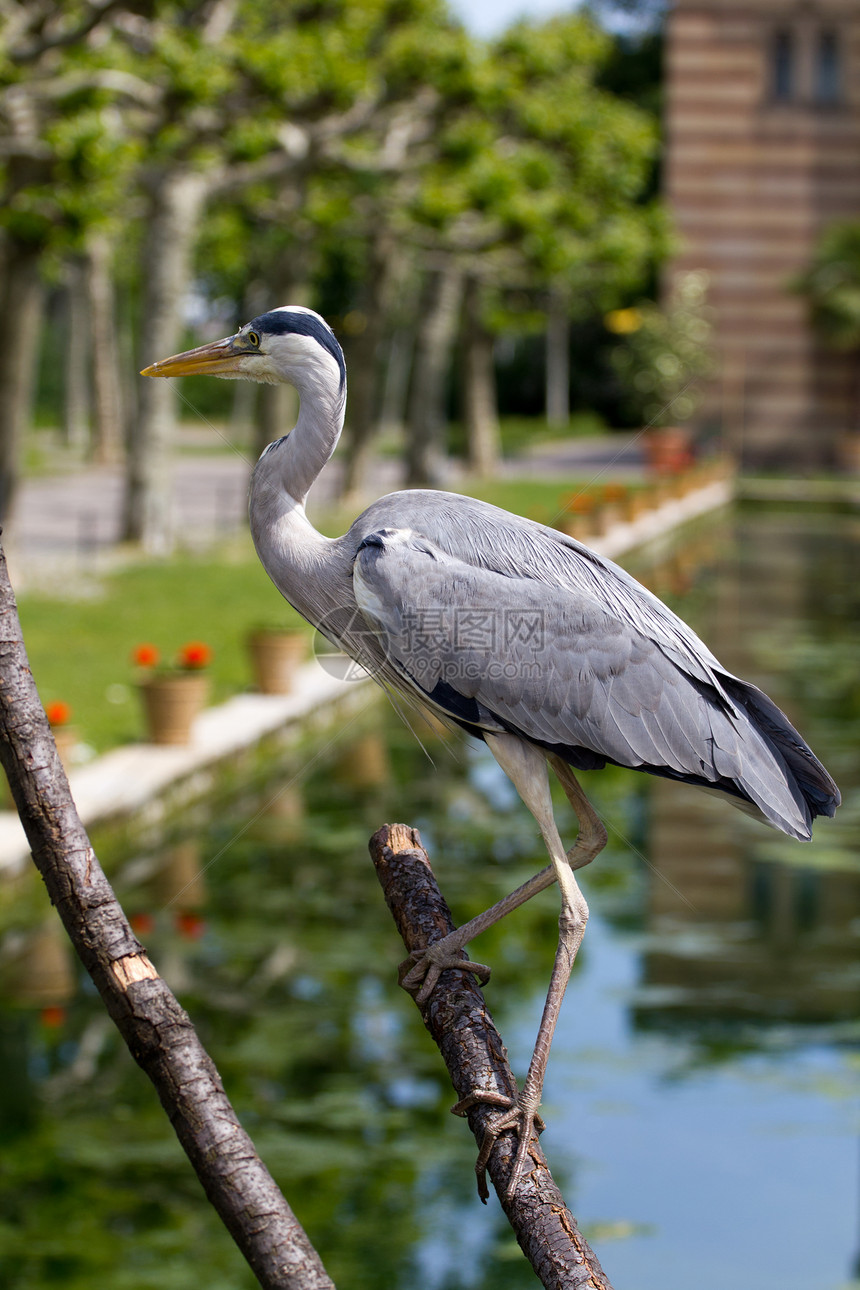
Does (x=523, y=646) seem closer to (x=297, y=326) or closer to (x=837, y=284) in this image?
(x=297, y=326)

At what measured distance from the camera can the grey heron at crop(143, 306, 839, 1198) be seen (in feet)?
7.81

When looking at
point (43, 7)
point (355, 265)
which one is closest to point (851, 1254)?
Result: point (43, 7)

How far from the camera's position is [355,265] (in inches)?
1911

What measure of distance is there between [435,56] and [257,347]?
19.2 metres

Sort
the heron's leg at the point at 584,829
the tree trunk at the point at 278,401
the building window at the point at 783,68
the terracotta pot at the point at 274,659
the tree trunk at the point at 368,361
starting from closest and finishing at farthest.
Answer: the heron's leg at the point at 584,829 < the terracotta pot at the point at 274,659 < the tree trunk at the point at 278,401 < the tree trunk at the point at 368,361 < the building window at the point at 783,68

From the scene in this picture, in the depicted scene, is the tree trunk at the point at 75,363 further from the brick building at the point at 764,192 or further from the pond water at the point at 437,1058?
the pond water at the point at 437,1058

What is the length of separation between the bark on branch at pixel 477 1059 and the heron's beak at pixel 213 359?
1.28 meters

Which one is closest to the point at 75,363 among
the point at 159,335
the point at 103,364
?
the point at 103,364

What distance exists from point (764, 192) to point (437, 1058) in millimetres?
37212

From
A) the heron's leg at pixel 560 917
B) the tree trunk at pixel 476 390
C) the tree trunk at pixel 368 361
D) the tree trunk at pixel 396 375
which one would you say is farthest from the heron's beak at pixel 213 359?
the tree trunk at pixel 396 375

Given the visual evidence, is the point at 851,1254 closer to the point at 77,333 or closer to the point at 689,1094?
the point at 689,1094

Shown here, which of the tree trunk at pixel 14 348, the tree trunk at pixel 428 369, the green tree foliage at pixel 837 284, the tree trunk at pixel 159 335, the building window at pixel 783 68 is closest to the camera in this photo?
the tree trunk at pixel 14 348

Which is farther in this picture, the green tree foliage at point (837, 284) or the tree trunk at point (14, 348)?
the green tree foliage at point (837, 284)

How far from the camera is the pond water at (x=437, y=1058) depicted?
19.9 ft
